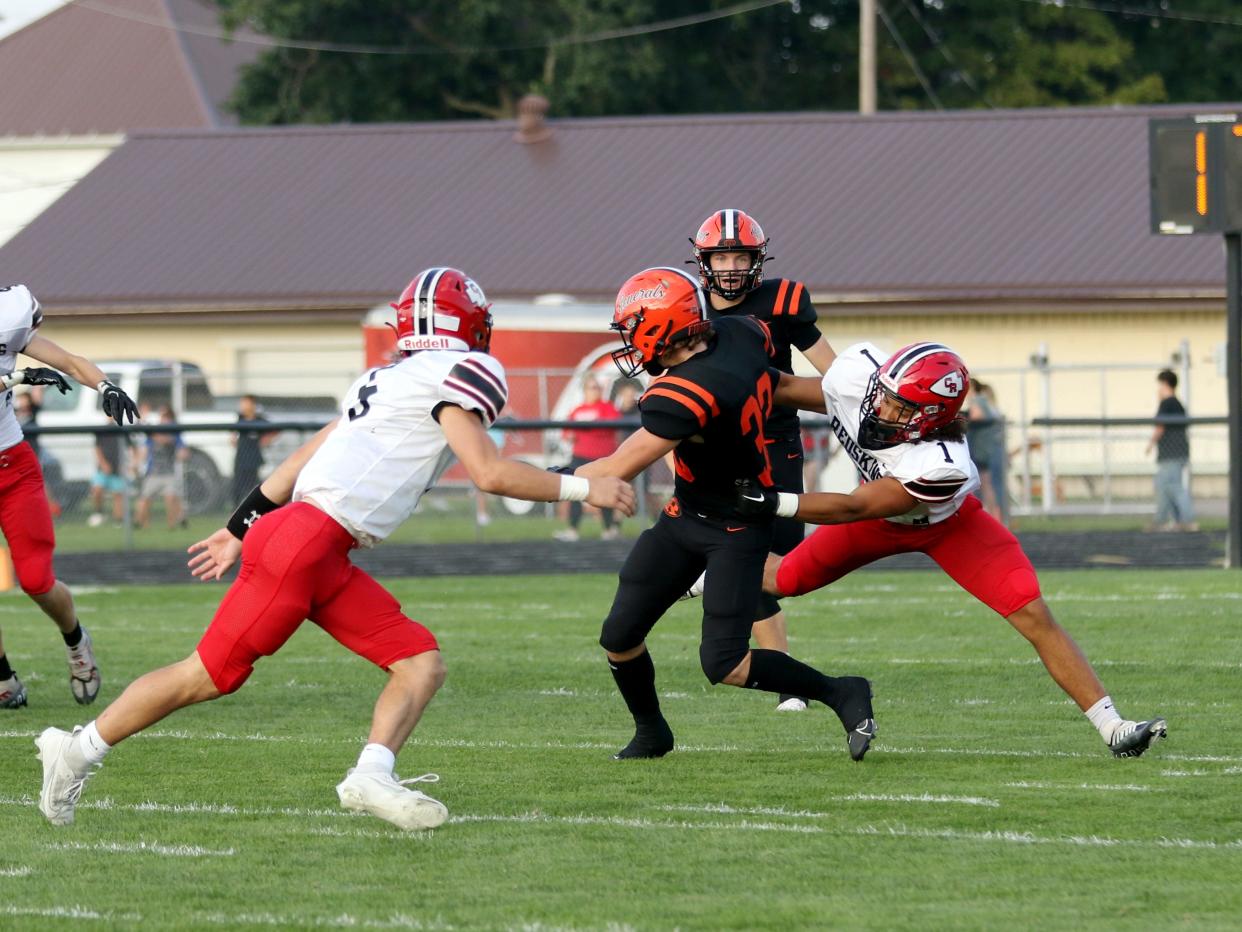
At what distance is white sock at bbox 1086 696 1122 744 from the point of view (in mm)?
6387

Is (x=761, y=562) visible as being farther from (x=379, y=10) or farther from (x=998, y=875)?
(x=379, y=10)

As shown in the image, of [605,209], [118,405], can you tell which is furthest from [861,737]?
[605,209]

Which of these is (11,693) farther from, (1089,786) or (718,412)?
(1089,786)

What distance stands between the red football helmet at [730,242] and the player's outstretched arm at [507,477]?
81.6 inches

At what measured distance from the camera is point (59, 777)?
545 centimetres

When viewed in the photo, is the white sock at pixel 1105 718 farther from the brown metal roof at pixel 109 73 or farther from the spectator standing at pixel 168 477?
the brown metal roof at pixel 109 73

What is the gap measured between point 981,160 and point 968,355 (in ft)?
9.81

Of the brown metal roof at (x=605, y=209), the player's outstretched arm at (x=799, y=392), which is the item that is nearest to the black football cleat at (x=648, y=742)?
the player's outstretched arm at (x=799, y=392)

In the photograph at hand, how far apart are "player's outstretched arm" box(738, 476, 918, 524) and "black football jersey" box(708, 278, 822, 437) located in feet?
3.97

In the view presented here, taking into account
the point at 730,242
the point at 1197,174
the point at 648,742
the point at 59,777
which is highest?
the point at 1197,174

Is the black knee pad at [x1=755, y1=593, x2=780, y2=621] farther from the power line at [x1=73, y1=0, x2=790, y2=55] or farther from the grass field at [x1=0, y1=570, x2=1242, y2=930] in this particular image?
the power line at [x1=73, y1=0, x2=790, y2=55]

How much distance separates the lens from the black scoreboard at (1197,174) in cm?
1352

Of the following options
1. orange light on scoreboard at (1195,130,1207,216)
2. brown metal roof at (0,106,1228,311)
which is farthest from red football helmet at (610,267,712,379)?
brown metal roof at (0,106,1228,311)

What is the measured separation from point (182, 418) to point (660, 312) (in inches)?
673
